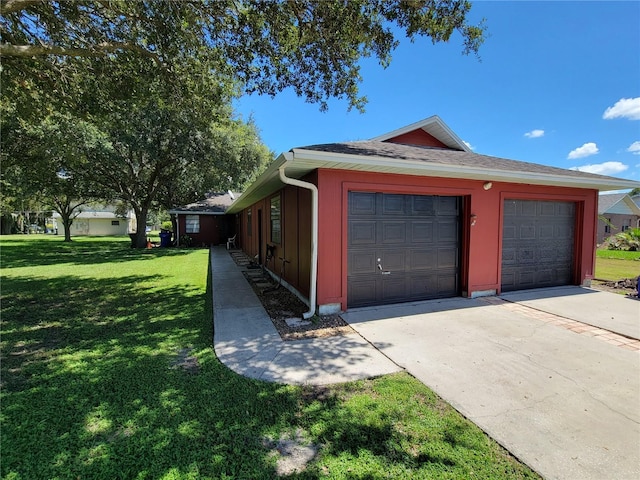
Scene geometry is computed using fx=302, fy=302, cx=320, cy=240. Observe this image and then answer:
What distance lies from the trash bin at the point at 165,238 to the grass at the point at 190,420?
16551mm

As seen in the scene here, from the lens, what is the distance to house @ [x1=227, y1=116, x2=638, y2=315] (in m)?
5.28

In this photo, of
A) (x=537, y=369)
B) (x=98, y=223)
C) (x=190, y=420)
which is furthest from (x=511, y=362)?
(x=98, y=223)

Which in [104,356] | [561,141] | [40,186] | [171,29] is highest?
[561,141]

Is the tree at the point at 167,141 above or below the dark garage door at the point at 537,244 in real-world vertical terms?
above

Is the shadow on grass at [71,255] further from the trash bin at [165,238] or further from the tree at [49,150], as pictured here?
the tree at [49,150]

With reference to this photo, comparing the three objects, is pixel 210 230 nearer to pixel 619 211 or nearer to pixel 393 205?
pixel 393 205

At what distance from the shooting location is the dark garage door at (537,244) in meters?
7.15

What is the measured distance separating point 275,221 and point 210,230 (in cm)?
1455

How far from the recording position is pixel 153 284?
26.9ft

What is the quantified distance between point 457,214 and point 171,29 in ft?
22.3

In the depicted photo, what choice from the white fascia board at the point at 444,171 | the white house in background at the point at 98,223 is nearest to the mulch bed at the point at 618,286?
the white fascia board at the point at 444,171

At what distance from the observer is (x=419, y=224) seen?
627cm

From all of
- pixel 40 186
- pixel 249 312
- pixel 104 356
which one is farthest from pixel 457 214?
pixel 40 186

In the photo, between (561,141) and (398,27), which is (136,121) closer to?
(398,27)
